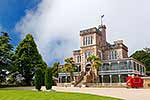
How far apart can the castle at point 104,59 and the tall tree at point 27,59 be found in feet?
34.1

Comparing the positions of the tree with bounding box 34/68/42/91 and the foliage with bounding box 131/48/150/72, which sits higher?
the foliage with bounding box 131/48/150/72

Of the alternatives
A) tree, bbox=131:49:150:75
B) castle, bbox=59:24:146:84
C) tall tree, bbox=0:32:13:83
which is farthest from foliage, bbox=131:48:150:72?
tall tree, bbox=0:32:13:83

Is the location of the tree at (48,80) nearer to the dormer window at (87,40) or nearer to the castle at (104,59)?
the castle at (104,59)

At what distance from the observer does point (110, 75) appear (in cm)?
6131

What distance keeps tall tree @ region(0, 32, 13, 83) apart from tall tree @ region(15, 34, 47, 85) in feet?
6.58

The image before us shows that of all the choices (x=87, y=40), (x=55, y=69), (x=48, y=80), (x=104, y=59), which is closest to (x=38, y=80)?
(x=48, y=80)

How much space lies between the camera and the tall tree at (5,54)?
49.9 meters

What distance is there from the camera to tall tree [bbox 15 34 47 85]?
53.3m

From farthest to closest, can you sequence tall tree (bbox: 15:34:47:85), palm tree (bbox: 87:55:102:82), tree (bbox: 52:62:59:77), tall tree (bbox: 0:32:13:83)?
tree (bbox: 52:62:59:77)
palm tree (bbox: 87:55:102:82)
tall tree (bbox: 15:34:47:85)
tall tree (bbox: 0:32:13:83)

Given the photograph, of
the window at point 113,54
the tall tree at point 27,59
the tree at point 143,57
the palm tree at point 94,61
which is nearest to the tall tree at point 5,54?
the tall tree at point 27,59

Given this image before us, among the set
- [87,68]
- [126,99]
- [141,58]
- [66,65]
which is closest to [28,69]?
[66,65]

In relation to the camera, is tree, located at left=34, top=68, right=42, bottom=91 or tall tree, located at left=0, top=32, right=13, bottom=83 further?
tall tree, located at left=0, top=32, right=13, bottom=83

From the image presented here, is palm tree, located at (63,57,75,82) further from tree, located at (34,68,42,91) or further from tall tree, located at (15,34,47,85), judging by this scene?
tree, located at (34,68,42,91)

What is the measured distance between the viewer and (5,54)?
164 feet
